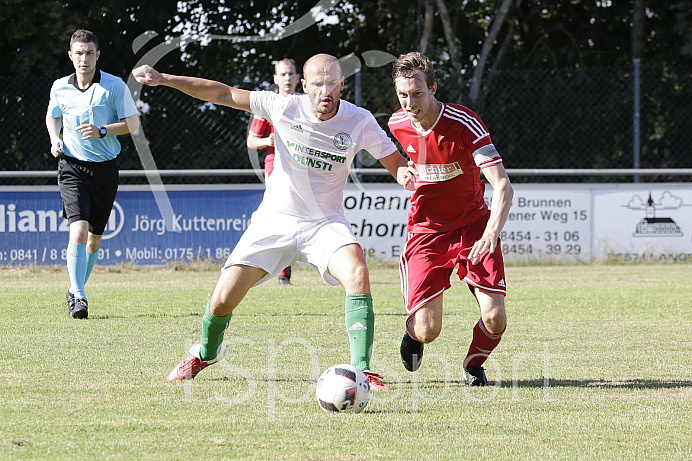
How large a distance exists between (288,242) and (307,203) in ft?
0.90

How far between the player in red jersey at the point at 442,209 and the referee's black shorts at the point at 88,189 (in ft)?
11.6

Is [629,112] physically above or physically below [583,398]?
above

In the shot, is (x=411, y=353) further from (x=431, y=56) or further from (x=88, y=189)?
(x=431, y=56)

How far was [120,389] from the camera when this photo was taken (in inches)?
208

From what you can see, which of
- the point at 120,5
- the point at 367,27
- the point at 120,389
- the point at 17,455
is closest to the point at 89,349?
the point at 120,389

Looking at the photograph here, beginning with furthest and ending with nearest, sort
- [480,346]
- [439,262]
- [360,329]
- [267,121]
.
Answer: [267,121] < [439,262] < [480,346] < [360,329]

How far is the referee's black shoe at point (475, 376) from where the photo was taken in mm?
5633

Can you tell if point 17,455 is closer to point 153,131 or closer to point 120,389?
point 120,389

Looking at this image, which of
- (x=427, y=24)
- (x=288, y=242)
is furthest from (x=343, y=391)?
(x=427, y=24)

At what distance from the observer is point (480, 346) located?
5.81m

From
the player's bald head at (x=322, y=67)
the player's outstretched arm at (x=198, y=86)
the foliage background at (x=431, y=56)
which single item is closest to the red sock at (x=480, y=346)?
the player's bald head at (x=322, y=67)

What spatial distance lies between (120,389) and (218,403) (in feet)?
2.12

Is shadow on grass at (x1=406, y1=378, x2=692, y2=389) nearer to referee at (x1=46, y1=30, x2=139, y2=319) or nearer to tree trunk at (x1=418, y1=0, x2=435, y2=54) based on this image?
referee at (x1=46, y1=30, x2=139, y2=319)

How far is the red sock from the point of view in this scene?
18.8ft
